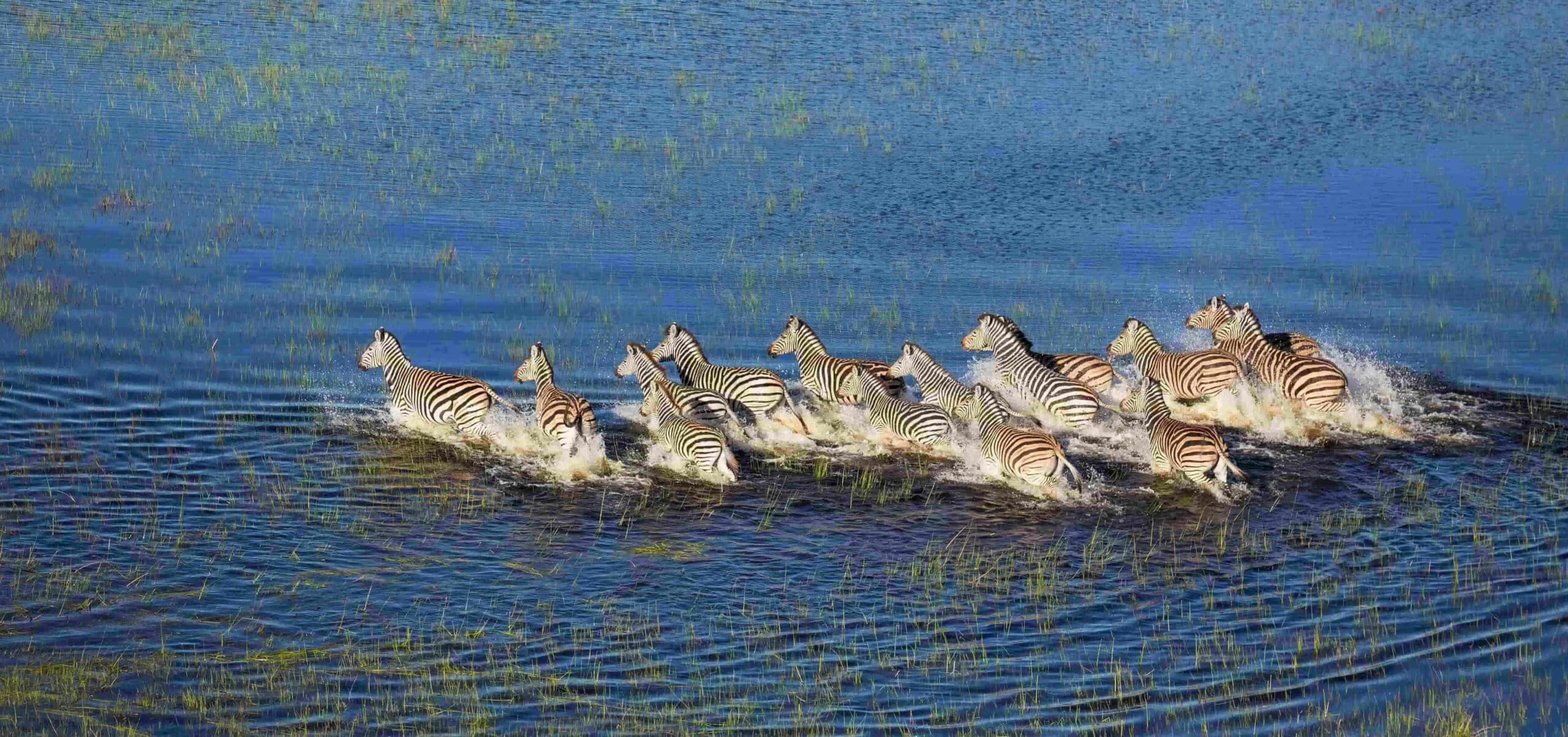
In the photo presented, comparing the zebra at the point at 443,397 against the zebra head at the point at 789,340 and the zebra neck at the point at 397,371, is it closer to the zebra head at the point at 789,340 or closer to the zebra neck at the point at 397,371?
the zebra neck at the point at 397,371

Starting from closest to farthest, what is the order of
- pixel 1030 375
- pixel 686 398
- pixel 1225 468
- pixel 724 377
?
pixel 1225 468 → pixel 686 398 → pixel 724 377 → pixel 1030 375

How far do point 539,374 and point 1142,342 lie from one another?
6179 millimetres

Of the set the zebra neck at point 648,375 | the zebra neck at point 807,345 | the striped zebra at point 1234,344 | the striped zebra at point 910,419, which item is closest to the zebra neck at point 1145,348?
the striped zebra at point 1234,344

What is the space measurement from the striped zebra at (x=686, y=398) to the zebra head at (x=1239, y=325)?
5420mm

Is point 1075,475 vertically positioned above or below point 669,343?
below

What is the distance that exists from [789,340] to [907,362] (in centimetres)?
136

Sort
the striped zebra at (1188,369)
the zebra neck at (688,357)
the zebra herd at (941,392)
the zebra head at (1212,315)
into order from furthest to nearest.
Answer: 1. the zebra head at (1212,315)
2. the zebra neck at (688,357)
3. the striped zebra at (1188,369)
4. the zebra herd at (941,392)

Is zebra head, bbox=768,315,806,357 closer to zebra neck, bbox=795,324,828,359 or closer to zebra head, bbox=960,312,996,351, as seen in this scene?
zebra neck, bbox=795,324,828,359

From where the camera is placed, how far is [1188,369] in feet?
56.1

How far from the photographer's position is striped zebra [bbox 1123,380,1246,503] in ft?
49.0

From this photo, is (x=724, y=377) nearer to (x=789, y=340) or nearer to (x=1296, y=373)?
(x=789, y=340)

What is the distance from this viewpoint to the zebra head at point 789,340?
17.7 meters

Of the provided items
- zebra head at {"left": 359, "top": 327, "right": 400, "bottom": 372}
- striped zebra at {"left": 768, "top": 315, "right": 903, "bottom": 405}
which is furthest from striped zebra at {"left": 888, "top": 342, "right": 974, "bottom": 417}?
zebra head at {"left": 359, "top": 327, "right": 400, "bottom": 372}

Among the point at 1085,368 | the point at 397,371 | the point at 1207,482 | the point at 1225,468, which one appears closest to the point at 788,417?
the point at 1085,368
